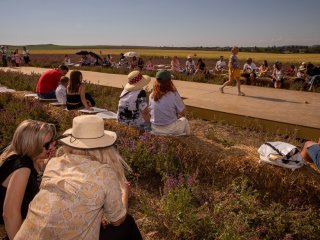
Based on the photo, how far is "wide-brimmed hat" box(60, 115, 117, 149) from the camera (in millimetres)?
2424

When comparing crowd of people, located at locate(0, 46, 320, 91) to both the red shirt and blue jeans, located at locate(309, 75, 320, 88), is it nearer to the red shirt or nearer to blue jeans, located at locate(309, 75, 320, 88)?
blue jeans, located at locate(309, 75, 320, 88)

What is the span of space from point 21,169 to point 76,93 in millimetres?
4538

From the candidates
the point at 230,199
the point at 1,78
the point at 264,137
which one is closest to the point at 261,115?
the point at 264,137

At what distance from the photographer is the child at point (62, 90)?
25.5 feet

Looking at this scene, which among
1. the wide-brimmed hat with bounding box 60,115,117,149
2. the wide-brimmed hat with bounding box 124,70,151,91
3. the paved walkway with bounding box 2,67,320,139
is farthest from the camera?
the paved walkway with bounding box 2,67,320,139

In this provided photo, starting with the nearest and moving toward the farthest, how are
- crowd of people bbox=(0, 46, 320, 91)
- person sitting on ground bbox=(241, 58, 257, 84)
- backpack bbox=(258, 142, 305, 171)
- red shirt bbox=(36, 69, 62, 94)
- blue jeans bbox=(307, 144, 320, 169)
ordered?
backpack bbox=(258, 142, 305, 171), blue jeans bbox=(307, 144, 320, 169), red shirt bbox=(36, 69, 62, 94), crowd of people bbox=(0, 46, 320, 91), person sitting on ground bbox=(241, 58, 257, 84)

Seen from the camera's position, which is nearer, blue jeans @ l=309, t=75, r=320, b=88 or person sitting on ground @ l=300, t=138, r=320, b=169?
person sitting on ground @ l=300, t=138, r=320, b=169

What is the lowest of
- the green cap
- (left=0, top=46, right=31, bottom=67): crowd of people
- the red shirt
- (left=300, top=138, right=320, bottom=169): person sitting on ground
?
(left=0, top=46, right=31, bottom=67): crowd of people

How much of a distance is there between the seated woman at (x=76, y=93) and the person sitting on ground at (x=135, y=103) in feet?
4.70

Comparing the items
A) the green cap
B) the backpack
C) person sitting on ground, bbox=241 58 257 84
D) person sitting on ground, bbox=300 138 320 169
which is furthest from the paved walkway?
the green cap

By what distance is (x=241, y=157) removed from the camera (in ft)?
14.8

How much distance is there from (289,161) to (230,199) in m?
0.96

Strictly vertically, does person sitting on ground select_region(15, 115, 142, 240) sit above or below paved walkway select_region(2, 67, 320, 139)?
above

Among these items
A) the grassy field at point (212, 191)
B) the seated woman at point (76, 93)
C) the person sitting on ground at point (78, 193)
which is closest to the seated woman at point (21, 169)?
the person sitting on ground at point (78, 193)
